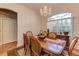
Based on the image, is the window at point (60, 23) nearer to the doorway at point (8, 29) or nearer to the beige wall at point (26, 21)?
the beige wall at point (26, 21)

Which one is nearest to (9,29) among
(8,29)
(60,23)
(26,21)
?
(8,29)

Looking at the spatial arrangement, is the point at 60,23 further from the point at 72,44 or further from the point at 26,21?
the point at 26,21

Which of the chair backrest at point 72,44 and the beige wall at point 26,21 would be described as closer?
the chair backrest at point 72,44

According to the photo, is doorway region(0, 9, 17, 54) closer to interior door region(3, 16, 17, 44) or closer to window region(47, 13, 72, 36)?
interior door region(3, 16, 17, 44)

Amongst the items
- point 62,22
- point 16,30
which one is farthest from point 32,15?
point 62,22

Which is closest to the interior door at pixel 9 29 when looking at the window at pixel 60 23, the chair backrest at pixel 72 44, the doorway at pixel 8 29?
→ the doorway at pixel 8 29

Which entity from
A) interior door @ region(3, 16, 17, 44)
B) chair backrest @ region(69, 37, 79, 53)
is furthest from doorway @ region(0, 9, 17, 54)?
chair backrest @ region(69, 37, 79, 53)

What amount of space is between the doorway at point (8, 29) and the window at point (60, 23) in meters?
0.48

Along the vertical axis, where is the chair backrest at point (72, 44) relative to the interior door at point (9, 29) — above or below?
below

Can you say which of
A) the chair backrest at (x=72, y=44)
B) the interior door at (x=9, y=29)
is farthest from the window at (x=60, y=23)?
the interior door at (x=9, y=29)

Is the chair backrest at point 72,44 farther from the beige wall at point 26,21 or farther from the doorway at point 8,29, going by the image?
the doorway at point 8,29

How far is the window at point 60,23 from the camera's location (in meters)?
1.40

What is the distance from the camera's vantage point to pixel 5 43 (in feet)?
4.61

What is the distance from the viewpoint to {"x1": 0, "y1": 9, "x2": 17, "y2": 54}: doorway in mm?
1368
